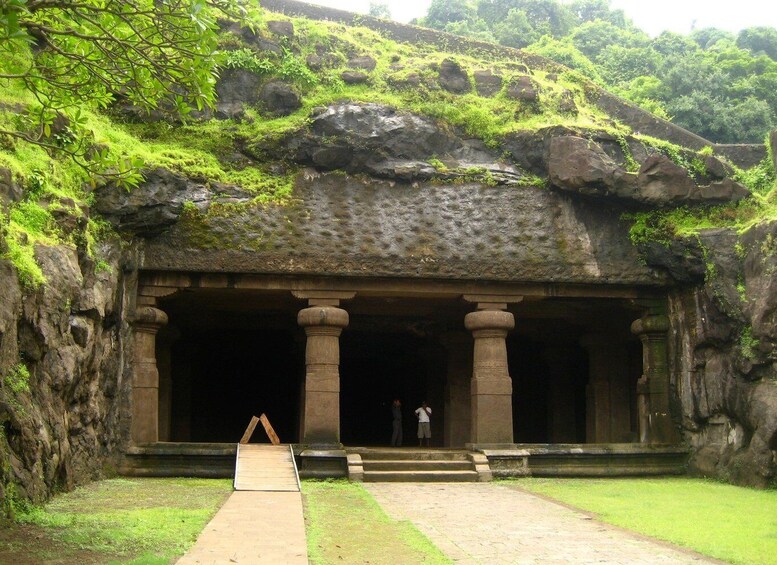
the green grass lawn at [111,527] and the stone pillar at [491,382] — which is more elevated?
the stone pillar at [491,382]

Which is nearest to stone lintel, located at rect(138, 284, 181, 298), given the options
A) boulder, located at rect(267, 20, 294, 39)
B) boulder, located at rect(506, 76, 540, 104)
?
boulder, located at rect(267, 20, 294, 39)

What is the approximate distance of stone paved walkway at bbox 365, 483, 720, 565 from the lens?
715 centimetres

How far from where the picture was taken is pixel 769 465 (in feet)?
42.8

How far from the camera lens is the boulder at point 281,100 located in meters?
16.3

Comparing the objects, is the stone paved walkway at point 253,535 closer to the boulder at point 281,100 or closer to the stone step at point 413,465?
the stone step at point 413,465

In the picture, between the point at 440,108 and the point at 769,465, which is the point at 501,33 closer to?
the point at 440,108

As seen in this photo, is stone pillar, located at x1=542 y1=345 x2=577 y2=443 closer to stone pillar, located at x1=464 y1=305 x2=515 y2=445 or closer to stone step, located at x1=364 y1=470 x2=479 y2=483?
stone pillar, located at x1=464 y1=305 x2=515 y2=445

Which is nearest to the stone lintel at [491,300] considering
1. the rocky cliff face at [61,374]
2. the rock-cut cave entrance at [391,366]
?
the rock-cut cave entrance at [391,366]

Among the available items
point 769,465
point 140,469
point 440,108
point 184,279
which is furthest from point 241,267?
point 769,465

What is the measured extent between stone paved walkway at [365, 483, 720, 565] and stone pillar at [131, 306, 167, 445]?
4338 mm

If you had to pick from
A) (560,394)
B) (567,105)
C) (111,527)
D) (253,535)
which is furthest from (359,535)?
(560,394)

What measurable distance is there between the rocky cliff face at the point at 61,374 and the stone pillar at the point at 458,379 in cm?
687

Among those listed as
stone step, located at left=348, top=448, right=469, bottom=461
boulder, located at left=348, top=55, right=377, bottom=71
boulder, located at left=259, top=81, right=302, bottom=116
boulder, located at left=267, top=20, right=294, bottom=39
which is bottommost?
stone step, located at left=348, top=448, right=469, bottom=461

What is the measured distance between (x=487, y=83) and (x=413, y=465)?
8.22 metres
